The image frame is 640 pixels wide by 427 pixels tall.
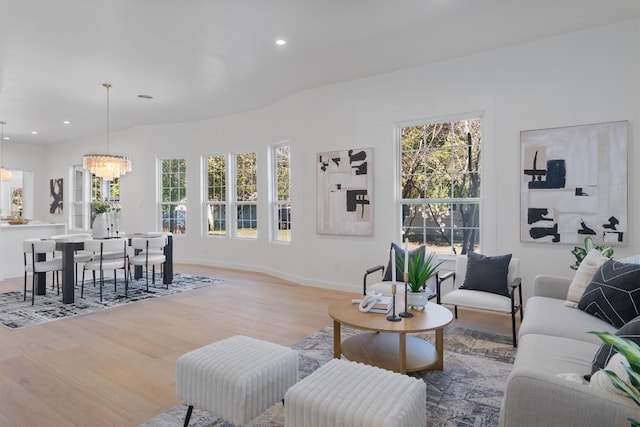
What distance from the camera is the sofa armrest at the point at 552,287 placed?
125 inches

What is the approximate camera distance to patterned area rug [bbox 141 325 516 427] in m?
2.17

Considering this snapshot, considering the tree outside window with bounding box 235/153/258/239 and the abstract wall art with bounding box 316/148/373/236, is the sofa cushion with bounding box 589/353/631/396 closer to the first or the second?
the abstract wall art with bounding box 316/148/373/236

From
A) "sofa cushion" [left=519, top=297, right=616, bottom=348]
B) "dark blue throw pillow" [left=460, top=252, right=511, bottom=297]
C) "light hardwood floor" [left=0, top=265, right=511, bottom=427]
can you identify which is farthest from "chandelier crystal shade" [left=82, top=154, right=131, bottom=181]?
"sofa cushion" [left=519, top=297, right=616, bottom=348]

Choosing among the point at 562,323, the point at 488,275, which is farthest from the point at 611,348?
the point at 488,275

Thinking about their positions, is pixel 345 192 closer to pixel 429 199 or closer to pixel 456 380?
pixel 429 199

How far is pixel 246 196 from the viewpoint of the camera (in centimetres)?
744

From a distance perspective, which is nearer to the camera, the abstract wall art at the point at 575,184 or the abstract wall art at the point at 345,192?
the abstract wall art at the point at 575,184

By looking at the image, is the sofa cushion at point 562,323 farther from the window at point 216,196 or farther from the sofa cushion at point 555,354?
the window at point 216,196

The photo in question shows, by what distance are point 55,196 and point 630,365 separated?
41.4ft

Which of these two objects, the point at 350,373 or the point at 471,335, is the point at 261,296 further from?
the point at 350,373

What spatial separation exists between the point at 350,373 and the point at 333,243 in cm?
374

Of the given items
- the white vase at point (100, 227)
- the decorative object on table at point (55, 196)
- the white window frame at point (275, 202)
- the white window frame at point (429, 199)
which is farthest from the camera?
the decorative object on table at point (55, 196)

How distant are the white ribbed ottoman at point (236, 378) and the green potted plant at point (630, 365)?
1.46 meters

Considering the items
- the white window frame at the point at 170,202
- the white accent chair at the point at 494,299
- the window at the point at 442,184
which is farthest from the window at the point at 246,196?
the white accent chair at the point at 494,299
